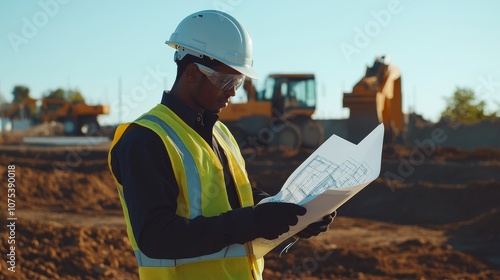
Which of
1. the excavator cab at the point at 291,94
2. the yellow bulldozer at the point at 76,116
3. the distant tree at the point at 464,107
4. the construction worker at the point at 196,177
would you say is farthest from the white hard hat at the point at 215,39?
the distant tree at the point at 464,107

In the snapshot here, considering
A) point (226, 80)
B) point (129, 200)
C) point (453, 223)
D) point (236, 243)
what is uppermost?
point (226, 80)

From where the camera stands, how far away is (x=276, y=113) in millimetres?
Result: 22094

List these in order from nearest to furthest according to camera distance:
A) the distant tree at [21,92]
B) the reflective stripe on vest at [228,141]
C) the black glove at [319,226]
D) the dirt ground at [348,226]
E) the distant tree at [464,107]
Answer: the black glove at [319,226]
the reflective stripe on vest at [228,141]
the dirt ground at [348,226]
the distant tree at [464,107]
the distant tree at [21,92]

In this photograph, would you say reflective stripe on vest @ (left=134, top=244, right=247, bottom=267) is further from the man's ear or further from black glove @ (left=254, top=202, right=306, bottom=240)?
the man's ear

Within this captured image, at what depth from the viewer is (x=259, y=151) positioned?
832 inches

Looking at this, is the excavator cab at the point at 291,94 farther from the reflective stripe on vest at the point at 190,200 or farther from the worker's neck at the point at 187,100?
the reflective stripe on vest at the point at 190,200

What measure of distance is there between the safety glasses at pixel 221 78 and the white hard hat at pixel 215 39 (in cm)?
3

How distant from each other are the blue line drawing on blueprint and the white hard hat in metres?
0.39

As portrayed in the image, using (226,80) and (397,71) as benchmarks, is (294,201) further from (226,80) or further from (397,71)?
(397,71)

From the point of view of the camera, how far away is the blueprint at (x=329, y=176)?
2.13 m

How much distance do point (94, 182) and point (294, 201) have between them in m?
14.0

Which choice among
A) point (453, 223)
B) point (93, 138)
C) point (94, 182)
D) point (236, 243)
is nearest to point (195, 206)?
point (236, 243)

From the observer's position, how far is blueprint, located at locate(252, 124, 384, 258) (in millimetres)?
2133

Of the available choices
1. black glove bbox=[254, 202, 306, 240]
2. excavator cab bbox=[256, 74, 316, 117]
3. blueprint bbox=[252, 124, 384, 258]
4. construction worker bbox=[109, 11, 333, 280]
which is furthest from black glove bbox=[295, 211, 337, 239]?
excavator cab bbox=[256, 74, 316, 117]
